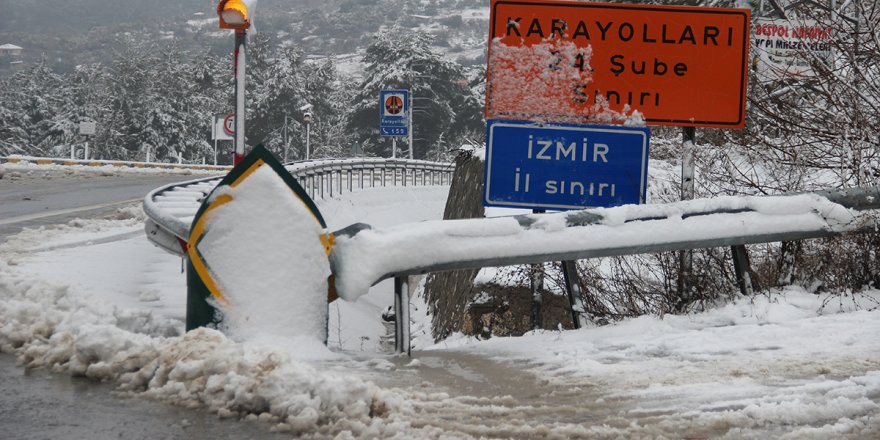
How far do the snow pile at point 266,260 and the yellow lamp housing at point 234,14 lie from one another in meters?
5.06

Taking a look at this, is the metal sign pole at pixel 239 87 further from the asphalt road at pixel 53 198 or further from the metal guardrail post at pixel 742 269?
the metal guardrail post at pixel 742 269

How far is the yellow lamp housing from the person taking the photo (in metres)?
10.5

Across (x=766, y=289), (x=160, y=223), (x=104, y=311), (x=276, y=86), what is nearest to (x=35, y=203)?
(x=160, y=223)

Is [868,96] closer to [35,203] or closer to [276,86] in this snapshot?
[35,203]

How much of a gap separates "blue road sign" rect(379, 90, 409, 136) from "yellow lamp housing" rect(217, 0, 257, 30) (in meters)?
29.1

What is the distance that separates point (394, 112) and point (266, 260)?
114 feet

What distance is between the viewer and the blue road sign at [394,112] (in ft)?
131

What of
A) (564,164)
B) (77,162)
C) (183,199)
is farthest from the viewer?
Result: (77,162)

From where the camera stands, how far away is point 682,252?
767 centimetres

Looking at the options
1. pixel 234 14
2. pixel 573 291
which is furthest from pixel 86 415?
pixel 234 14

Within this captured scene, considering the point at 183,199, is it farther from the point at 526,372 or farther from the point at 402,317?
the point at 526,372

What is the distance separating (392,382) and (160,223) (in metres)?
3.38

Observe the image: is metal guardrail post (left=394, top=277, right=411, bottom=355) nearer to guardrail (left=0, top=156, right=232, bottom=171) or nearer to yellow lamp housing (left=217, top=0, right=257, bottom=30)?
yellow lamp housing (left=217, top=0, right=257, bottom=30)

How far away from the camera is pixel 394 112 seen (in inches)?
1586
